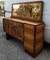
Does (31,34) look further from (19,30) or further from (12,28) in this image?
(12,28)

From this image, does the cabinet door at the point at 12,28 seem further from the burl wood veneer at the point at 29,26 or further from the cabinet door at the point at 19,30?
the cabinet door at the point at 19,30

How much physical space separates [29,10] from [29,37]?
88 centimetres

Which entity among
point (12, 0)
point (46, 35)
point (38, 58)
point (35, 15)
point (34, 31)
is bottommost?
point (38, 58)

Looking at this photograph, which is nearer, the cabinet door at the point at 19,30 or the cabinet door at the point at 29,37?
the cabinet door at the point at 29,37

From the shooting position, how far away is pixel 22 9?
3.10 m

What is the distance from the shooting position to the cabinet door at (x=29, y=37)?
227cm

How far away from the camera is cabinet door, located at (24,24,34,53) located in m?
2.27

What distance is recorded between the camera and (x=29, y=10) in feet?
9.32

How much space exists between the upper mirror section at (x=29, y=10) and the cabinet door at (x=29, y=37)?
0.43 meters

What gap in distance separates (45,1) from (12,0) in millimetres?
1560

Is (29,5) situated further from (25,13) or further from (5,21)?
(5,21)

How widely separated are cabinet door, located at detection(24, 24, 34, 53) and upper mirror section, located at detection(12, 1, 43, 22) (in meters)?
0.43

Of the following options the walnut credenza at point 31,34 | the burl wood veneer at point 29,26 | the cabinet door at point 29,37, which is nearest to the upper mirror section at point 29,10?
the burl wood veneer at point 29,26

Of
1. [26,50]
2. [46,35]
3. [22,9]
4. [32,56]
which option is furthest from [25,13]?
[32,56]
